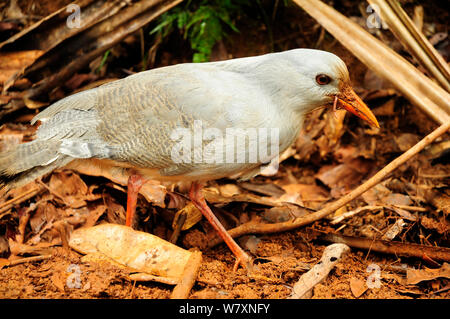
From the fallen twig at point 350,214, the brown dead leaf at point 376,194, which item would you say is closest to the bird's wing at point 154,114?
the fallen twig at point 350,214

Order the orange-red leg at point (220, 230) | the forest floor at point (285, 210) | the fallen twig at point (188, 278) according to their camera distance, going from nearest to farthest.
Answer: the fallen twig at point (188, 278) → the forest floor at point (285, 210) → the orange-red leg at point (220, 230)

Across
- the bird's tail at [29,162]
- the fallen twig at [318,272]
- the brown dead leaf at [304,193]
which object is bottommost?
the brown dead leaf at [304,193]

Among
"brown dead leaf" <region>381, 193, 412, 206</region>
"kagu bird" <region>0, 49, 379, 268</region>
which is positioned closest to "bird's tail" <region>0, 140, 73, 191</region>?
"kagu bird" <region>0, 49, 379, 268</region>

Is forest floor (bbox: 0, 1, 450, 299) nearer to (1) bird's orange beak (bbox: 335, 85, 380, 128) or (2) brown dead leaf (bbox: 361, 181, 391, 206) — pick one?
(2) brown dead leaf (bbox: 361, 181, 391, 206)

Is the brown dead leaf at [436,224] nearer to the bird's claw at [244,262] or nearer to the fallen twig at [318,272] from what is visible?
the fallen twig at [318,272]
